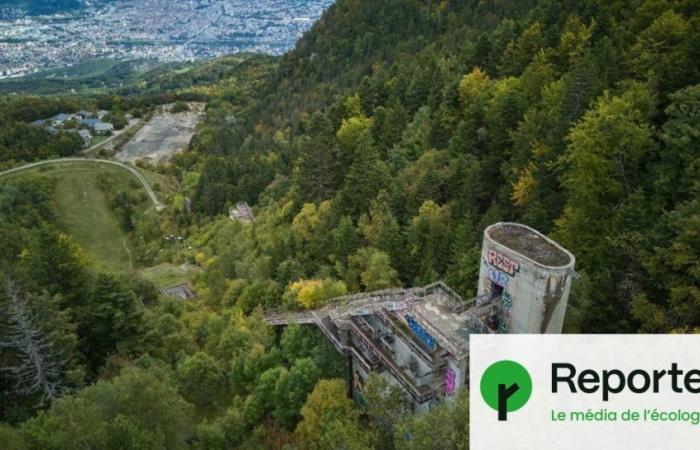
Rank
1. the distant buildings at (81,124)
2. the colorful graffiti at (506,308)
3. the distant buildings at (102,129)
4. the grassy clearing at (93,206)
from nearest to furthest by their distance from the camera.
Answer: the colorful graffiti at (506,308) → the grassy clearing at (93,206) → the distant buildings at (81,124) → the distant buildings at (102,129)

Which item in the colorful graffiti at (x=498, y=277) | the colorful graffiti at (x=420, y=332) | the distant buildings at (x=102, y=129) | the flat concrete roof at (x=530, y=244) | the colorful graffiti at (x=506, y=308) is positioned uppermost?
the flat concrete roof at (x=530, y=244)

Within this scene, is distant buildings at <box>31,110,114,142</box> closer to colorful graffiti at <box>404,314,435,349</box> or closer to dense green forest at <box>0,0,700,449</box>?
dense green forest at <box>0,0,700,449</box>

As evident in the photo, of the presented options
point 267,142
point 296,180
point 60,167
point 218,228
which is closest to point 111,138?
point 60,167

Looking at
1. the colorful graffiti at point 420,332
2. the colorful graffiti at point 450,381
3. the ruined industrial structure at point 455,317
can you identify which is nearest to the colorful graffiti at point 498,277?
the ruined industrial structure at point 455,317

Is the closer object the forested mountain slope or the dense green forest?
the dense green forest

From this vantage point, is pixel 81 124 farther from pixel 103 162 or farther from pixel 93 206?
pixel 93 206

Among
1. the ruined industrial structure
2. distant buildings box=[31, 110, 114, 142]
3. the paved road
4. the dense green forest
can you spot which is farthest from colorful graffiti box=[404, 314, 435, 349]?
distant buildings box=[31, 110, 114, 142]

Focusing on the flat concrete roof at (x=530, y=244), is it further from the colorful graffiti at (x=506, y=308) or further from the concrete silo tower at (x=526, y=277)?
the colorful graffiti at (x=506, y=308)
